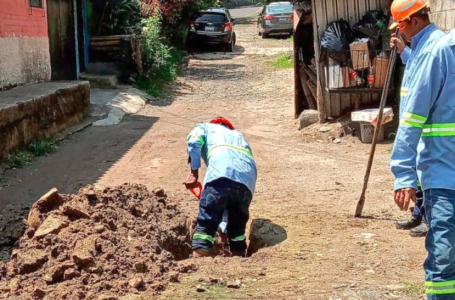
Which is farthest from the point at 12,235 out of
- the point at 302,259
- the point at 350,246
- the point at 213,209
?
the point at 350,246

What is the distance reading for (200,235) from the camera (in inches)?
217

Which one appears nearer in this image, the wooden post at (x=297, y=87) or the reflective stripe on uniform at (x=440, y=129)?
the reflective stripe on uniform at (x=440, y=129)

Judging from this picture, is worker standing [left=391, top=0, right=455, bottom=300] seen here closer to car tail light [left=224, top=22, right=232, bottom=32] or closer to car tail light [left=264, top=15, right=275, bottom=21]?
car tail light [left=224, top=22, right=232, bottom=32]

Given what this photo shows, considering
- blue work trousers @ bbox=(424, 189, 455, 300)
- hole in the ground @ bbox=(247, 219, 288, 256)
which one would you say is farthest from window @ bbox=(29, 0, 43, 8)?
blue work trousers @ bbox=(424, 189, 455, 300)

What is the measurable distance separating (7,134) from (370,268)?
19.9ft

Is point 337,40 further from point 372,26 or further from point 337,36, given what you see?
point 372,26

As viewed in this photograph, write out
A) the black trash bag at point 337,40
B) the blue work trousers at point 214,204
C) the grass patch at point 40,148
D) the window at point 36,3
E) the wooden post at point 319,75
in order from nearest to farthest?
the blue work trousers at point 214,204, the grass patch at point 40,148, the black trash bag at point 337,40, the wooden post at point 319,75, the window at point 36,3

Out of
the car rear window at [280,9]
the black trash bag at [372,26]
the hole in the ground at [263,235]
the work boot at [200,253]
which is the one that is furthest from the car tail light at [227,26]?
the work boot at [200,253]

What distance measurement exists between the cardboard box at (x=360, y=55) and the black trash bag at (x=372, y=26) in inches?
11.6

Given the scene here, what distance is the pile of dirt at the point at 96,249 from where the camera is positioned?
4441 millimetres

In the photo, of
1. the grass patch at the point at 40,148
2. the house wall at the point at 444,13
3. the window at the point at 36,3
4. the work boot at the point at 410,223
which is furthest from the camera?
the window at the point at 36,3

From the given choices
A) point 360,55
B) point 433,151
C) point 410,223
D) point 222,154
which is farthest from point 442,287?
point 360,55

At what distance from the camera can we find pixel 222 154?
5.61 metres

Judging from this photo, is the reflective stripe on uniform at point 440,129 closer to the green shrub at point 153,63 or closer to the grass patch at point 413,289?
the grass patch at point 413,289
